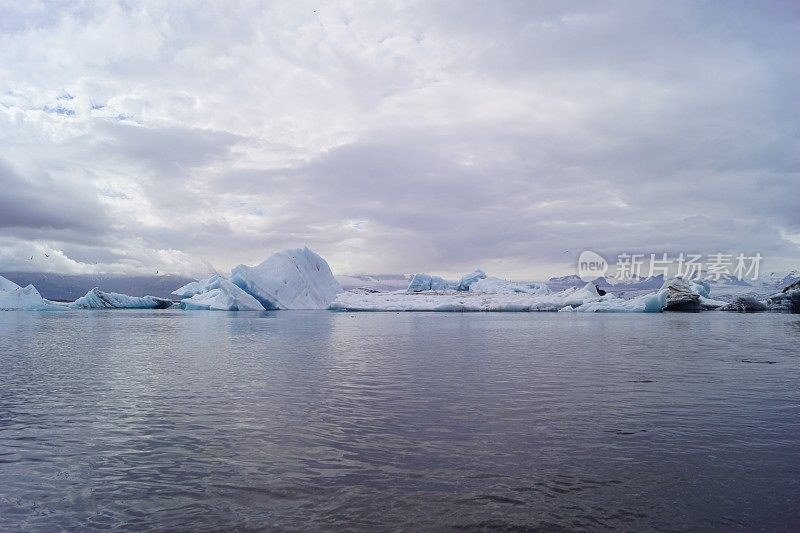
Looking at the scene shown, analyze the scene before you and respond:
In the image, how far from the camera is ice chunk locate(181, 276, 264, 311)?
2474 inches

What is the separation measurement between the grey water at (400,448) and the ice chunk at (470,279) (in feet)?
291

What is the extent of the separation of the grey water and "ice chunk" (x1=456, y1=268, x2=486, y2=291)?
291 ft

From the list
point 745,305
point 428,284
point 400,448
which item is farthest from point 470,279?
point 400,448

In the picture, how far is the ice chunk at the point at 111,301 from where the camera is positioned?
78.2 meters

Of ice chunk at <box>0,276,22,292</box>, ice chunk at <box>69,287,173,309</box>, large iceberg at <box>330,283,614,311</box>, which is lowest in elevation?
ice chunk at <box>69,287,173,309</box>

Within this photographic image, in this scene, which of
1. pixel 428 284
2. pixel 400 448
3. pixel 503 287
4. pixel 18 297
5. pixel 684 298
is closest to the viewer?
pixel 400 448

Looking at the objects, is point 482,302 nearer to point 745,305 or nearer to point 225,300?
point 745,305

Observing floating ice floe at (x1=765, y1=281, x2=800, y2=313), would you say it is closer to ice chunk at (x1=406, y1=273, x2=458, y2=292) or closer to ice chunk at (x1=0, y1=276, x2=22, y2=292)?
ice chunk at (x1=406, y1=273, x2=458, y2=292)

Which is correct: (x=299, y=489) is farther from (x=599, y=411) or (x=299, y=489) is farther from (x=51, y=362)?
(x=51, y=362)

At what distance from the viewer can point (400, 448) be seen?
276 inches

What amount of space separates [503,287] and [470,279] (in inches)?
457

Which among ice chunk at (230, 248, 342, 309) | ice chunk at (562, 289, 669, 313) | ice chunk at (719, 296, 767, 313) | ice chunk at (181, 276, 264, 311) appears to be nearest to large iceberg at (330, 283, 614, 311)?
ice chunk at (562, 289, 669, 313)

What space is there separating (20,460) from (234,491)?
3.30m

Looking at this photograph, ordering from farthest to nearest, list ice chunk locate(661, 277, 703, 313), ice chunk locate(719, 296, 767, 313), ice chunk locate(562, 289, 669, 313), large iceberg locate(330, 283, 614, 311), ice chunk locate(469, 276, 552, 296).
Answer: ice chunk locate(469, 276, 552, 296) < large iceberg locate(330, 283, 614, 311) < ice chunk locate(719, 296, 767, 313) < ice chunk locate(661, 277, 703, 313) < ice chunk locate(562, 289, 669, 313)
